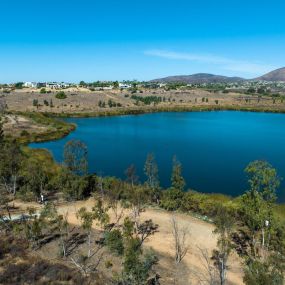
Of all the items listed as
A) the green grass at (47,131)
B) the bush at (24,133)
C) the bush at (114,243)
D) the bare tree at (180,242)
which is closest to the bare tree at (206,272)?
the bare tree at (180,242)

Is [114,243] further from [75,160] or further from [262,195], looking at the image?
[75,160]

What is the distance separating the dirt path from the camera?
31.3 m

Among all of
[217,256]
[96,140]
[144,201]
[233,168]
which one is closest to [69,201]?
[144,201]

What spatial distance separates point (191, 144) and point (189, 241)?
6441cm

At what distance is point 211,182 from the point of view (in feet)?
209

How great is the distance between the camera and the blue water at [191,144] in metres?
68.7

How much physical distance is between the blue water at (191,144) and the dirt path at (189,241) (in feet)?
58.4

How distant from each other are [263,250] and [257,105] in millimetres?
169986

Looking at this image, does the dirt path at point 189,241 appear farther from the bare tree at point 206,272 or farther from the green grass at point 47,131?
the green grass at point 47,131

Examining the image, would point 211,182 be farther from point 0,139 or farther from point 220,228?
point 0,139

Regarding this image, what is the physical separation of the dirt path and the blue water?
17795 millimetres

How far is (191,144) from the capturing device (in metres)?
100

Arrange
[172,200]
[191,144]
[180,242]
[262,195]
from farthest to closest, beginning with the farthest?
[191,144] < [172,200] < [180,242] < [262,195]

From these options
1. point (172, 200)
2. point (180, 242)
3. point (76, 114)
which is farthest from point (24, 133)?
point (180, 242)
